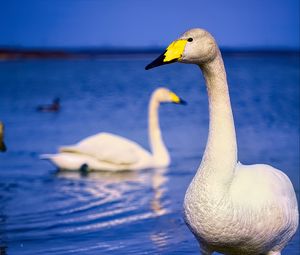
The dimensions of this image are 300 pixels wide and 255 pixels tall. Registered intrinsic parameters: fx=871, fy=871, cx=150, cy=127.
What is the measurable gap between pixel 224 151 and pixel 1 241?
3197 millimetres

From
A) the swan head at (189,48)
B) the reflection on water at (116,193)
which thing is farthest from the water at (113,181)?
the swan head at (189,48)

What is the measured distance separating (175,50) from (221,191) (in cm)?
91

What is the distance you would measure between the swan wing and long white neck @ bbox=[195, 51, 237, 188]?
719cm

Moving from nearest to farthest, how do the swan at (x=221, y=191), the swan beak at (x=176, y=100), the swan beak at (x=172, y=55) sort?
1. the swan beak at (x=172, y=55)
2. the swan at (x=221, y=191)
3. the swan beak at (x=176, y=100)

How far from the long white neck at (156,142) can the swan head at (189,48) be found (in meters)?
7.41

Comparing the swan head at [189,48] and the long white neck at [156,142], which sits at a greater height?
the swan head at [189,48]

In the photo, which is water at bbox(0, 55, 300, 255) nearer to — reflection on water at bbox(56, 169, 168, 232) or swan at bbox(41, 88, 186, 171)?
reflection on water at bbox(56, 169, 168, 232)

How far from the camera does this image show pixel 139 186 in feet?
37.0

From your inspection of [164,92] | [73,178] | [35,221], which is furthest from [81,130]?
[35,221]

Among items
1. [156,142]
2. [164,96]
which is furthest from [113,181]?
[164,96]

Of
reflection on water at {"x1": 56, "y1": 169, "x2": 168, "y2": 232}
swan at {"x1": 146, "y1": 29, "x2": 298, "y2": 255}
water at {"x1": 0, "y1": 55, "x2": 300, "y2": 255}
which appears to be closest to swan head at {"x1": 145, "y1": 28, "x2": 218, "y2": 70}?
swan at {"x1": 146, "y1": 29, "x2": 298, "y2": 255}

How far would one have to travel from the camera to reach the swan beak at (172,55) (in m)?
5.10

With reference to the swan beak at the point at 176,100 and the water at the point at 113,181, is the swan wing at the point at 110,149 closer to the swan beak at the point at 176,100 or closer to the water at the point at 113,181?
the water at the point at 113,181

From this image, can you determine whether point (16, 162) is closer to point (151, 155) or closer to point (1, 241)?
point (151, 155)
